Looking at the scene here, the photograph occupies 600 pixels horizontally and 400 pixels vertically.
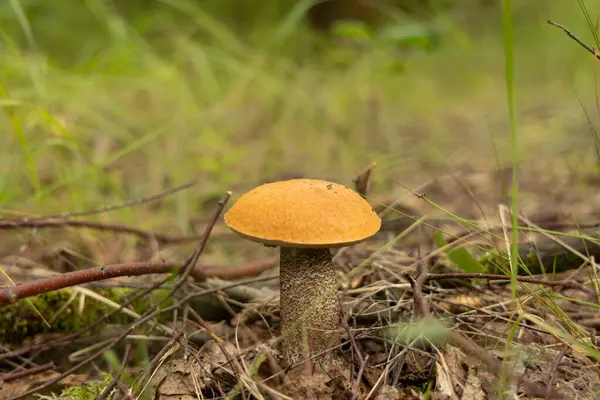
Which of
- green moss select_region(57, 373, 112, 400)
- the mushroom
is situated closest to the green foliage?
the mushroom

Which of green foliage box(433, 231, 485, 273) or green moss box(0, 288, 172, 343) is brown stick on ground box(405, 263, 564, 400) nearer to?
green foliage box(433, 231, 485, 273)

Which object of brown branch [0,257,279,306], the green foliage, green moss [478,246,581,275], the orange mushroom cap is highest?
the orange mushroom cap

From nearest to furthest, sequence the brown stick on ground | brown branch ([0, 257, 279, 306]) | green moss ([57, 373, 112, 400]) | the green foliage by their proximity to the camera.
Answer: the brown stick on ground, brown branch ([0, 257, 279, 306]), green moss ([57, 373, 112, 400]), the green foliage

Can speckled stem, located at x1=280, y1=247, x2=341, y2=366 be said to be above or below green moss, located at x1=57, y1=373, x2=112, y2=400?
above

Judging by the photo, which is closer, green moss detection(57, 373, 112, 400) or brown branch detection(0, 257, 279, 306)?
brown branch detection(0, 257, 279, 306)

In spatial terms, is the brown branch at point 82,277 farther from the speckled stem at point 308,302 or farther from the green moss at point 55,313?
the speckled stem at point 308,302

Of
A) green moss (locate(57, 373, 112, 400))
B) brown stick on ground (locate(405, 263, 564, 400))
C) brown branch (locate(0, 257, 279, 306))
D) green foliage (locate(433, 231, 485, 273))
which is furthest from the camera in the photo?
green foliage (locate(433, 231, 485, 273))

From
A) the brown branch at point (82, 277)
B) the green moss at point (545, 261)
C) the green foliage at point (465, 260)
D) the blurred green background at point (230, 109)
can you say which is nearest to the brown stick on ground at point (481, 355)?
the green foliage at point (465, 260)

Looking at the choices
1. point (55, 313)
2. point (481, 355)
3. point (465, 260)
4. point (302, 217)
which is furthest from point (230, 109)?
point (481, 355)
